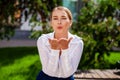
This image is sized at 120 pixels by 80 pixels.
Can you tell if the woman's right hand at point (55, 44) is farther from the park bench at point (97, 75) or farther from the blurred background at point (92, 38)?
the blurred background at point (92, 38)

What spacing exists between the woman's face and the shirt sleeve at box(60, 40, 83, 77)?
0.41ft

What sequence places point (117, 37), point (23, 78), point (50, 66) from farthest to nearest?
1. point (117, 37)
2. point (23, 78)
3. point (50, 66)

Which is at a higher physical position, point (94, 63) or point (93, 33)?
point (93, 33)

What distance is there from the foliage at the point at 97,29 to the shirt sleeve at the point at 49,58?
278 inches

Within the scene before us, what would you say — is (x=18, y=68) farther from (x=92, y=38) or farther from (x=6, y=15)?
(x=6, y=15)

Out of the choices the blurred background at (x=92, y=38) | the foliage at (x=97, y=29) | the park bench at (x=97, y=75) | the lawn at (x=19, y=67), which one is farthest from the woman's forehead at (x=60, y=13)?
the foliage at (x=97, y=29)

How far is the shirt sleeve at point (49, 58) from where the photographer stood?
223cm

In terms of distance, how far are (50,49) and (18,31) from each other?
75.5ft

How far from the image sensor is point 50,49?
7.41ft

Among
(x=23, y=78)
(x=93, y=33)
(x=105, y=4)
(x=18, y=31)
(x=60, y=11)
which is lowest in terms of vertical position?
(x=18, y=31)

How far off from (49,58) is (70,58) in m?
0.13

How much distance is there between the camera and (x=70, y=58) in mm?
2262

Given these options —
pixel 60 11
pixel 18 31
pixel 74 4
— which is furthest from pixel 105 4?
pixel 18 31

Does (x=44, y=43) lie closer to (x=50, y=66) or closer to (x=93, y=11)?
(x=50, y=66)
